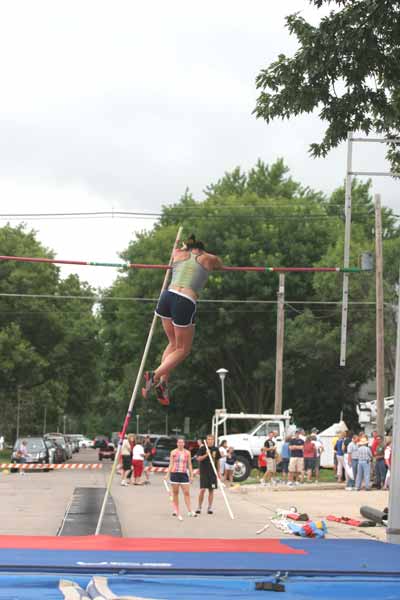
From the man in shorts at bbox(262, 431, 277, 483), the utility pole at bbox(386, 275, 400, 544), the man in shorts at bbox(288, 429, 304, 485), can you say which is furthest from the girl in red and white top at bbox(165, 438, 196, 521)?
the man in shorts at bbox(262, 431, 277, 483)

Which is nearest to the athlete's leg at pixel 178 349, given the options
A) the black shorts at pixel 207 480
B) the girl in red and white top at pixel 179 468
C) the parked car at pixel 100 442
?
the girl in red and white top at pixel 179 468

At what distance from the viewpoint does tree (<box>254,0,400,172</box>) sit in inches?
609

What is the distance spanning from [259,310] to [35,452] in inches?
514

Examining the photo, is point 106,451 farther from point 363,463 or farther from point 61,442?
point 363,463

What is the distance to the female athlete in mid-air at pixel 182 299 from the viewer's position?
12.2 m

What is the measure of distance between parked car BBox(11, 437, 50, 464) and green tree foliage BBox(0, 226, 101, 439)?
33.0ft

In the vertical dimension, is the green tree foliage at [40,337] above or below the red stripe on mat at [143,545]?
above

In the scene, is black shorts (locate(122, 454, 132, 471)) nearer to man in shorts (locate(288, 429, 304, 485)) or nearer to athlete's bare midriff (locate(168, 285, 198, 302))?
man in shorts (locate(288, 429, 304, 485))

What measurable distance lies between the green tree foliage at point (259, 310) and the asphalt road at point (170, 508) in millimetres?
12478

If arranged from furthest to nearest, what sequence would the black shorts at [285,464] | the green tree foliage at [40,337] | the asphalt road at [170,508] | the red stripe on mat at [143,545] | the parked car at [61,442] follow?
the green tree foliage at [40,337] → the parked car at [61,442] → the black shorts at [285,464] → the asphalt road at [170,508] → the red stripe on mat at [143,545]

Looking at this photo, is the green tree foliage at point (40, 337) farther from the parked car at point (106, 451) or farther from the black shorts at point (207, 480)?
the black shorts at point (207, 480)

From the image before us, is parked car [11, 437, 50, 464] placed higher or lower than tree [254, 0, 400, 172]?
lower

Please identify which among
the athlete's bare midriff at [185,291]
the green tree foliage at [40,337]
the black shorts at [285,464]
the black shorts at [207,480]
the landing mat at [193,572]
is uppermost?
the green tree foliage at [40,337]

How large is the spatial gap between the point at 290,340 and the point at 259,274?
4.85 meters
